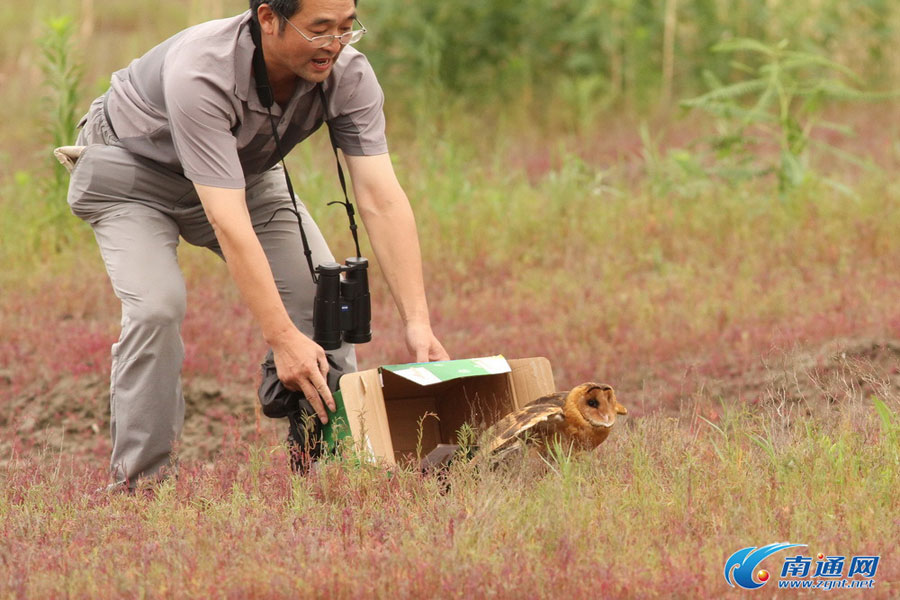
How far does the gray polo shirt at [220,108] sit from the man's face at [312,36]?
0.15 m

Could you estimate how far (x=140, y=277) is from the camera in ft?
14.6

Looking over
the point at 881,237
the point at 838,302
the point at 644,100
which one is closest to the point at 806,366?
the point at 838,302

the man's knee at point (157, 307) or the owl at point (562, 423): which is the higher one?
the man's knee at point (157, 307)

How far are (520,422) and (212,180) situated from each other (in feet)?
4.49

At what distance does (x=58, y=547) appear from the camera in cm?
379

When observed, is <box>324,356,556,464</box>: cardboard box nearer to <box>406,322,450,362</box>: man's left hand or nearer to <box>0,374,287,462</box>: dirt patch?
<box>406,322,450,362</box>: man's left hand

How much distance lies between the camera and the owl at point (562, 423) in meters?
4.12

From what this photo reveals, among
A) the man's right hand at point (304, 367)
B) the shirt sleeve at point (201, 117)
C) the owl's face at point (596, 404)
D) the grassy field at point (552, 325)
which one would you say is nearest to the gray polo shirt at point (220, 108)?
the shirt sleeve at point (201, 117)

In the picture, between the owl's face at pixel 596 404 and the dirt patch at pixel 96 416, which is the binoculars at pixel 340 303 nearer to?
the owl's face at pixel 596 404

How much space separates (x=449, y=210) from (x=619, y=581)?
551 cm

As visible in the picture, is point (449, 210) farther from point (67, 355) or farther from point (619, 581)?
point (619, 581)

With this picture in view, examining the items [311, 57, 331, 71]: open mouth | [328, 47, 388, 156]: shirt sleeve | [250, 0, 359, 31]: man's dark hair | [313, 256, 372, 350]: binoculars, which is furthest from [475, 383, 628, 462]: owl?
[250, 0, 359, 31]: man's dark hair

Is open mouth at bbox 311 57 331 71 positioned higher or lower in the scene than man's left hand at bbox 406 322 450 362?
higher

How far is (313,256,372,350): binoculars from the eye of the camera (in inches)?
177
